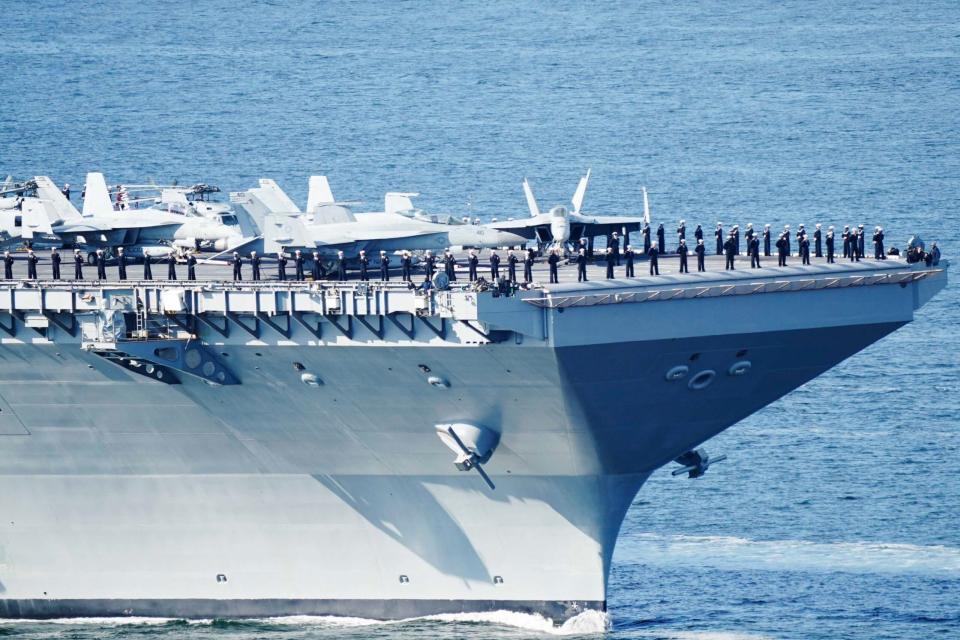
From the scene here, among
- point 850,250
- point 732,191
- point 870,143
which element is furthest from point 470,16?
point 850,250

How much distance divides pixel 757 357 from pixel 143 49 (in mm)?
96162

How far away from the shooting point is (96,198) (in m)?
53.5

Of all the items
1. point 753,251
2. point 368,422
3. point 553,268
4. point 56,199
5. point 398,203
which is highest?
point 56,199

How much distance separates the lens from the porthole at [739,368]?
41.3 metres

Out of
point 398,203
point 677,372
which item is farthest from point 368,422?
point 398,203

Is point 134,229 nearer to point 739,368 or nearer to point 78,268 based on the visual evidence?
point 78,268

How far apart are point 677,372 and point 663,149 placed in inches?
2552

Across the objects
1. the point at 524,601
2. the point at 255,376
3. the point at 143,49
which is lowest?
the point at 524,601

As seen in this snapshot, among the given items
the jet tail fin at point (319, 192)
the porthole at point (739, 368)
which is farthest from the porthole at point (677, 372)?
the jet tail fin at point (319, 192)

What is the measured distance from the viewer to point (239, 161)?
101 m

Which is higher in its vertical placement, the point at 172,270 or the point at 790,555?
the point at 172,270

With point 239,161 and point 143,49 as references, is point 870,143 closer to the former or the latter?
point 239,161

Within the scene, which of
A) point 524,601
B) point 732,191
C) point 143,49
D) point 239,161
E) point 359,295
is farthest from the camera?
point 143,49

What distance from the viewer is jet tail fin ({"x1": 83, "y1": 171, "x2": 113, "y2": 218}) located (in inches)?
2095
